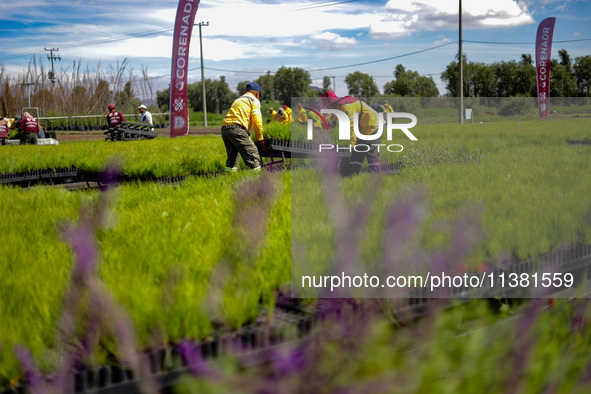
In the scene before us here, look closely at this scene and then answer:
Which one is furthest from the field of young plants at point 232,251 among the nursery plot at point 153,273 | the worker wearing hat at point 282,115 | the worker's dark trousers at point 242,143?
the worker wearing hat at point 282,115

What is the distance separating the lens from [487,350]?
219 centimetres

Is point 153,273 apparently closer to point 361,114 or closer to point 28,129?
point 361,114

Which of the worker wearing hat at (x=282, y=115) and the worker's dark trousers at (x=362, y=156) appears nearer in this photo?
the worker's dark trousers at (x=362, y=156)

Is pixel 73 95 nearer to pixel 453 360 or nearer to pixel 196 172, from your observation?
pixel 196 172

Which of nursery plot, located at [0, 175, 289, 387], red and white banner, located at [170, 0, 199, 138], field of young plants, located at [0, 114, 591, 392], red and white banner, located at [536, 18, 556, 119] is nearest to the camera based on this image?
field of young plants, located at [0, 114, 591, 392]

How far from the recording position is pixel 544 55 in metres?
16.8

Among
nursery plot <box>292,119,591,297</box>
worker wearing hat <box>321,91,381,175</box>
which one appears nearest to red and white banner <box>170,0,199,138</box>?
worker wearing hat <box>321,91,381,175</box>

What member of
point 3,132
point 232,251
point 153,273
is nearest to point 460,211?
point 232,251

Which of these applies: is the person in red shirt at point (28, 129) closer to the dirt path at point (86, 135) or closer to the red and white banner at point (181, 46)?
the red and white banner at point (181, 46)

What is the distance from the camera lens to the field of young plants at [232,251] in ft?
7.04

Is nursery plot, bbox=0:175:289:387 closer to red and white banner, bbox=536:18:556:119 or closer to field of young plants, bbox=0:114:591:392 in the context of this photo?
field of young plants, bbox=0:114:591:392

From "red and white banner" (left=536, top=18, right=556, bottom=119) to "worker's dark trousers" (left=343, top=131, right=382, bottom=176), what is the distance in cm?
889

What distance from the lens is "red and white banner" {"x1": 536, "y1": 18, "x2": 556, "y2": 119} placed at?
1574 cm

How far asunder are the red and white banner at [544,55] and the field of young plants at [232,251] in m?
9.88
